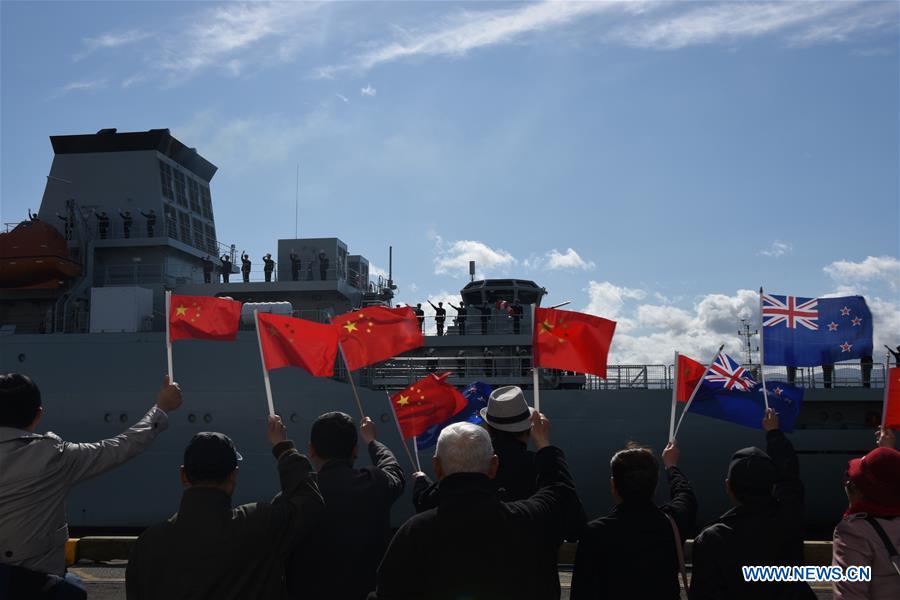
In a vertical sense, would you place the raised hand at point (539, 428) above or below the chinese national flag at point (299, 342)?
below

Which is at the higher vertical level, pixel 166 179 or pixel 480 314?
pixel 166 179

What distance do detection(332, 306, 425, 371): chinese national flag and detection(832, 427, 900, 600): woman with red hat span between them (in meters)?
4.74

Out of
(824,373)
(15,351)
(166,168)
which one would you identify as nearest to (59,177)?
(166,168)

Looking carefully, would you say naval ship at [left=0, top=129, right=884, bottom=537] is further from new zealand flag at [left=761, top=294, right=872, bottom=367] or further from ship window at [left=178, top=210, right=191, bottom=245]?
new zealand flag at [left=761, top=294, right=872, bottom=367]

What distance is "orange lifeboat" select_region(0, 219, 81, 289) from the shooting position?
15992mm

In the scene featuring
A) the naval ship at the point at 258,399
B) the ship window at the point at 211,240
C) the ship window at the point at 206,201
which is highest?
the ship window at the point at 206,201

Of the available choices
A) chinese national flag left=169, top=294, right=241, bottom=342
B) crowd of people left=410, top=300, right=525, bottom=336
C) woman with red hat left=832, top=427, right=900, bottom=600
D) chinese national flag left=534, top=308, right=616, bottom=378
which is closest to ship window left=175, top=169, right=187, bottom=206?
crowd of people left=410, top=300, right=525, bottom=336

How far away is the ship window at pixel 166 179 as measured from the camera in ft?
61.6

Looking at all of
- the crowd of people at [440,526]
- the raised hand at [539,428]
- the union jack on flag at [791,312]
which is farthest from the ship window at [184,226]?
the raised hand at [539,428]

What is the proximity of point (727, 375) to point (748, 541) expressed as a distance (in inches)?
182

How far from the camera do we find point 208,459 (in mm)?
2822

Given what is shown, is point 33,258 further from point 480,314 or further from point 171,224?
point 480,314

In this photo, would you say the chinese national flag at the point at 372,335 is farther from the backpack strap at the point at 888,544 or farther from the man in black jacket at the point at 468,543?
the backpack strap at the point at 888,544

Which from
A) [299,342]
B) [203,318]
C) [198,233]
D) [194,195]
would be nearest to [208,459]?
[299,342]
